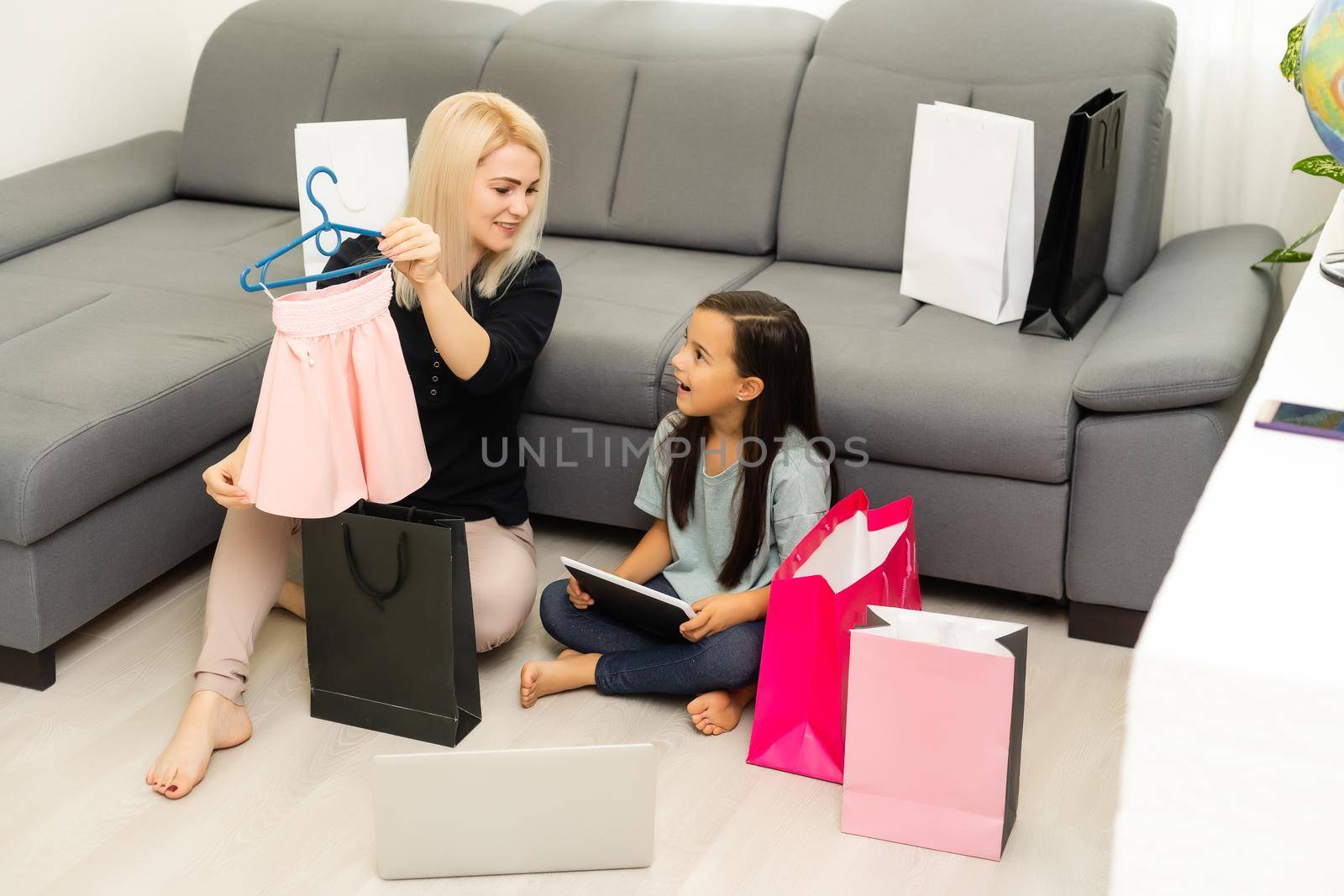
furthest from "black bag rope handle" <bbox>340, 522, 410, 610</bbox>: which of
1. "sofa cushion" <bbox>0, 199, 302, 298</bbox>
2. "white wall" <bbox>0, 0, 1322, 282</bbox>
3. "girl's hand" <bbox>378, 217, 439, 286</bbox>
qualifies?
"white wall" <bbox>0, 0, 1322, 282</bbox>

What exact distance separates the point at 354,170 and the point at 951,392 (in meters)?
1.29

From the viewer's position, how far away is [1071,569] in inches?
81.0

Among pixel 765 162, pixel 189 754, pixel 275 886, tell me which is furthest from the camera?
pixel 765 162

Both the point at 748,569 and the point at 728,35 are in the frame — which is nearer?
the point at 748,569

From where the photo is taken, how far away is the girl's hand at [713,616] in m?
1.85

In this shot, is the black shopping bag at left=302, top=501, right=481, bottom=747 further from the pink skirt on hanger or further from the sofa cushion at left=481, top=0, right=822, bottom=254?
the sofa cushion at left=481, top=0, right=822, bottom=254

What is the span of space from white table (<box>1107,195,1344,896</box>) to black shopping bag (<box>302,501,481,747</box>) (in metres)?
1.22

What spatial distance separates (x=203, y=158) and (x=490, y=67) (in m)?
0.76

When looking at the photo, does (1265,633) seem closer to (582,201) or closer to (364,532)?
(364,532)

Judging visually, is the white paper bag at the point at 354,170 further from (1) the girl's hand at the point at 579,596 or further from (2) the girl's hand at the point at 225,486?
(1) the girl's hand at the point at 579,596

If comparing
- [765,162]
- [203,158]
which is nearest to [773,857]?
[765,162]

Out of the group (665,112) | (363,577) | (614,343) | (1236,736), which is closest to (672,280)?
(614,343)

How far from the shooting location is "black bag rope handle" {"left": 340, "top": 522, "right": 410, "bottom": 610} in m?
1.79

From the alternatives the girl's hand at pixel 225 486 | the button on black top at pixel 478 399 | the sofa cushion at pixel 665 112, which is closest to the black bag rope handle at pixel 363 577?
the girl's hand at pixel 225 486
